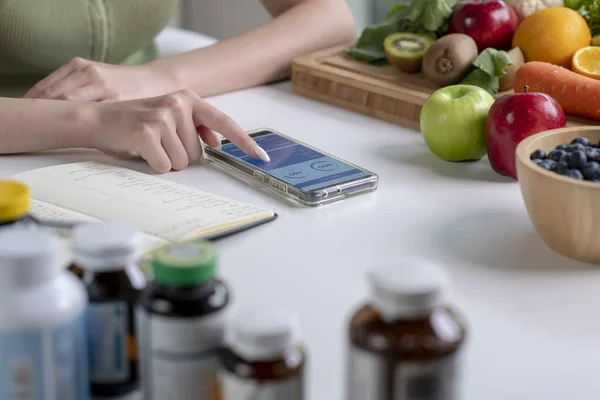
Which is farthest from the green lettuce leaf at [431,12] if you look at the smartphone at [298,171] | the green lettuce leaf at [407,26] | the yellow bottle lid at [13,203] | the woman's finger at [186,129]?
the yellow bottle lid at [13,203]

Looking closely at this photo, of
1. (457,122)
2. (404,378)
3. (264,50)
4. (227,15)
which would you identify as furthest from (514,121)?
(227,15)

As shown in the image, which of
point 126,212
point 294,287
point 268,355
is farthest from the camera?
point 126,212

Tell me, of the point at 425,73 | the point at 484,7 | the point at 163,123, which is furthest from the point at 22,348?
the point at 484,7

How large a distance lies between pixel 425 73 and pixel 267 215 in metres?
0.49

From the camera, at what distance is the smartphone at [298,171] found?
3.54 ft

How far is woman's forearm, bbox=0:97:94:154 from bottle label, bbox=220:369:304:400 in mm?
723

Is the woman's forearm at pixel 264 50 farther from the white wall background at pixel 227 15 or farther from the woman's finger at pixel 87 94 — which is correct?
the white wall background at pixel 227 15

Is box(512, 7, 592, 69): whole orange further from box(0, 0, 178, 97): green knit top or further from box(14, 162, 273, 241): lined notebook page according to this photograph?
box(0, 0, 178, 97): green knit top

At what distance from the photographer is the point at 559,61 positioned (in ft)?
4.53

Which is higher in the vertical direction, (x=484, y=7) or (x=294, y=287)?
(x=484, y=7)

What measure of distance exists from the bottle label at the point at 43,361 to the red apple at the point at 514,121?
70cm

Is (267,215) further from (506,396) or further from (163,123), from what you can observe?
(506,396)

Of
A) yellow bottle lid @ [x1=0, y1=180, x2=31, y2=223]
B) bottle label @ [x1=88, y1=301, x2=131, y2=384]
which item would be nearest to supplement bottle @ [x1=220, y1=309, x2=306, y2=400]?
bottle label @ [x1=88, y1=301, x2=131, y2=384]

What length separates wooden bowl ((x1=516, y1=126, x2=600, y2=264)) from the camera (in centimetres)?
89
